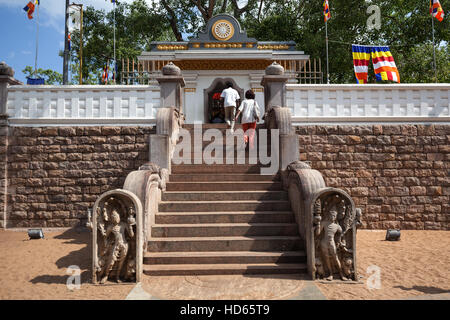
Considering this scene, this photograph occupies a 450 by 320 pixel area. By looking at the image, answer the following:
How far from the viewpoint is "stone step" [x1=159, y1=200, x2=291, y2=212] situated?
20.3ft

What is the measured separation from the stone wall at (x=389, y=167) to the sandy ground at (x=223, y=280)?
4.97ft

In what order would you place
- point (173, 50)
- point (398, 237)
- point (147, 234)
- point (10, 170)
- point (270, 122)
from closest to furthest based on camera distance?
point (147, 234), point (398, 237), point (270, 122), point (10, 170), point (173, 50)

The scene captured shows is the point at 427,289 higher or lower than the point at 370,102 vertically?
lower

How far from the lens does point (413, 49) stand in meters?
21.7

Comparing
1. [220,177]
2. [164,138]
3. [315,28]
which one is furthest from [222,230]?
[315,28]

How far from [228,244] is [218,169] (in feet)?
7.56

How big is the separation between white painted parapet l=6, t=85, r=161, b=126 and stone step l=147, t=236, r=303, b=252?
4338 mm

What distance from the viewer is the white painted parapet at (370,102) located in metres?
8.77

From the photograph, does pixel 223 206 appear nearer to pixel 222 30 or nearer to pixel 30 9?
pixel 222 30

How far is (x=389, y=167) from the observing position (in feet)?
28.3

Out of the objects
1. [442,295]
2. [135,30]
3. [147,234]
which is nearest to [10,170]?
[147,234]

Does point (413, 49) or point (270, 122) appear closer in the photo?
point (270, 122)

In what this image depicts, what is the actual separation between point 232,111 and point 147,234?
4.89 metres

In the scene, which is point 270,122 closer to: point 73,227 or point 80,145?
point 80,145
